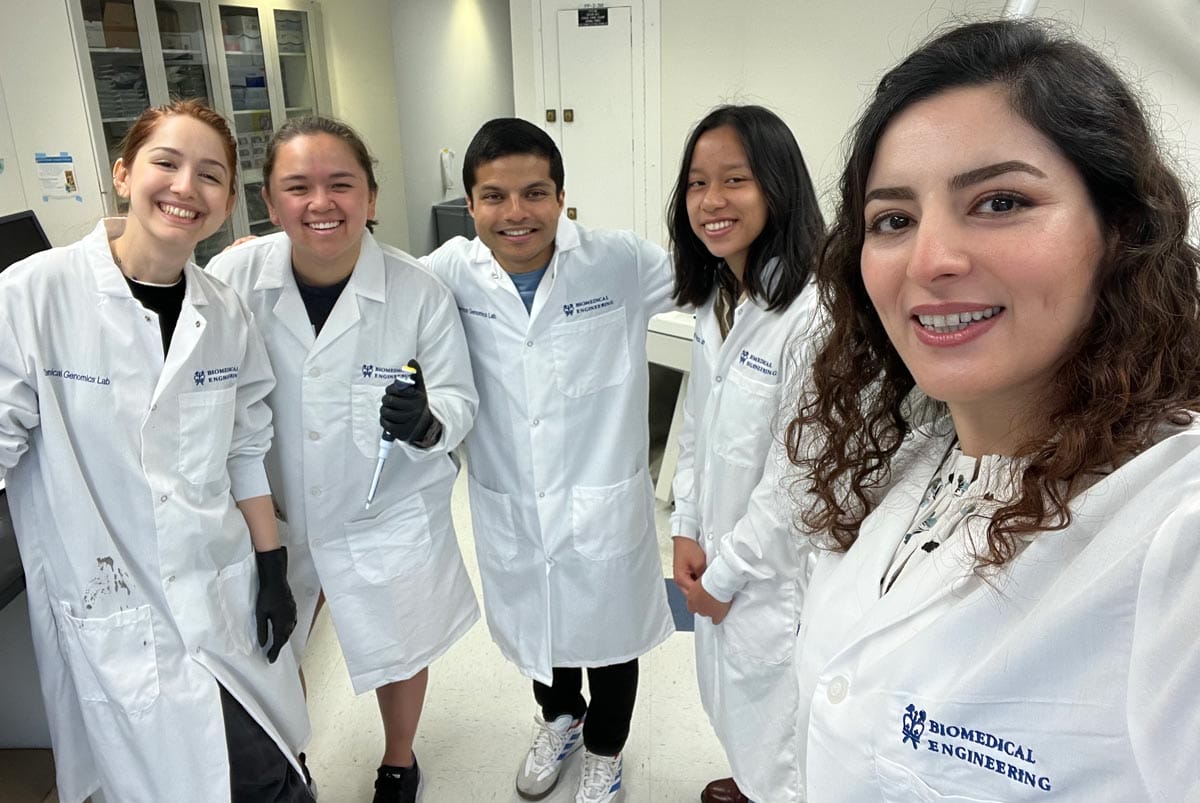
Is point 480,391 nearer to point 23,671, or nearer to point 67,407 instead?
point 67,407

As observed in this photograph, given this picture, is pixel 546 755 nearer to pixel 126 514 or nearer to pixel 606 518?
pixel 606 518

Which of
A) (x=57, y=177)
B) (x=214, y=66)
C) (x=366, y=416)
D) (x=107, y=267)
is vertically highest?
(x=214, y=66)

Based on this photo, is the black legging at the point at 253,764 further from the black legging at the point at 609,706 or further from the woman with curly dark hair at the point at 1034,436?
the woman with curly dark hair at the point at 1034,436

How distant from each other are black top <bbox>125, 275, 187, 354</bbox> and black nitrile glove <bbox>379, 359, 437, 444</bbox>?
0.36 meters

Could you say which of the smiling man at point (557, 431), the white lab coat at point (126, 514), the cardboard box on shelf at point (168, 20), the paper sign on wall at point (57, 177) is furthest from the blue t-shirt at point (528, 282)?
the cardboard box on shelf at point (168, 20)

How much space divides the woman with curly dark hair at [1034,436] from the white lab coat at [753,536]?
1.61ft

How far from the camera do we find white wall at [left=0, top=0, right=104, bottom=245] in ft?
9.29

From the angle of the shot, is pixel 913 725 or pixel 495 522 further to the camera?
pixel 495 522

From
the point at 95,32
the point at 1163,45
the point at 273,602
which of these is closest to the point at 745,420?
the point at 273,602

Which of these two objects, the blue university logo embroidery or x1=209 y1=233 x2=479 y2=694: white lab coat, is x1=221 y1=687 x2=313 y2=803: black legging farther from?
the blue university logo embroidery

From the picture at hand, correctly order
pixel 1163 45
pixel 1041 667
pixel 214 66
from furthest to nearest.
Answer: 1. pixel 214 66
2. pixel 1163 45
3. pixel 1041 667

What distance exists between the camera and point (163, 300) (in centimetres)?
130

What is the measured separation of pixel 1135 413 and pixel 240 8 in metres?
4.32

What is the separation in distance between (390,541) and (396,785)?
23.2 inches
